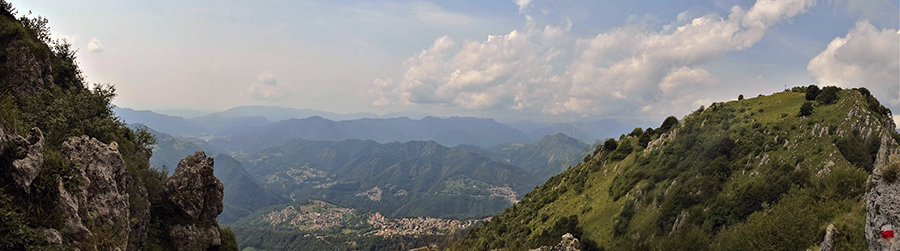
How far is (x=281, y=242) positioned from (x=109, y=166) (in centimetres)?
19598

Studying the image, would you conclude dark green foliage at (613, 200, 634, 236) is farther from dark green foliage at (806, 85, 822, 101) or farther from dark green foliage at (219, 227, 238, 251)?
dark green foliage at (219, 227, 238, 251)

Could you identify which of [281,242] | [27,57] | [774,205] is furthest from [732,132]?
[281,242]

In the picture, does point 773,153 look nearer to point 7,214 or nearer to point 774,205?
point 774,205

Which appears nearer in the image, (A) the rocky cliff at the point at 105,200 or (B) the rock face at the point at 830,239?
(A) the rocky cliff at the point at 105,200

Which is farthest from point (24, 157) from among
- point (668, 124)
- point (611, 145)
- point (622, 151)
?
point (611, 145)

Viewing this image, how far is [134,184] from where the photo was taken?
74.4 ft

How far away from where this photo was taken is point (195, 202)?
28484 millimetres

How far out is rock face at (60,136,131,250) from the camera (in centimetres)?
1549

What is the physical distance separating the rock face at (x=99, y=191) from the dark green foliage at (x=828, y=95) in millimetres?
56677

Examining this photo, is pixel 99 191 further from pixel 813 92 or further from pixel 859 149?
pixel 813 92

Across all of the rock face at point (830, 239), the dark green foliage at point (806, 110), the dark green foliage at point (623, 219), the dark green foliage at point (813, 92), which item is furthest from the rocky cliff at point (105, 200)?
the dark green foliage at point (813, 92)

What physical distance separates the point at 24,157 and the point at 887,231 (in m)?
30.6

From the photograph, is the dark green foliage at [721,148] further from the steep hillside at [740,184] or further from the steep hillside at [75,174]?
the steep hillside at [75,174]

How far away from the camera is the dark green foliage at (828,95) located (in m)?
35.1
